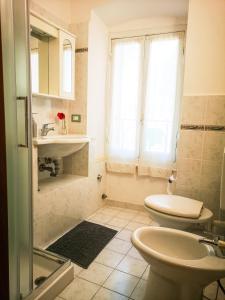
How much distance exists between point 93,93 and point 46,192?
48.0 inches

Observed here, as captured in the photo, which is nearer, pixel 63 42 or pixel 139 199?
pixel 63 42

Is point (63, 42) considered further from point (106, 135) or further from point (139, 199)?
point (139, 199)

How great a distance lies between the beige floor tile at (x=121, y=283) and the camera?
4.57ft

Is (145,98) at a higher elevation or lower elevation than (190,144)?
higher

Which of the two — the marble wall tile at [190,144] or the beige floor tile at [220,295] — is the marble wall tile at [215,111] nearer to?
the marble wall tile at [190,144]

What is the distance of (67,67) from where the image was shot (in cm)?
218

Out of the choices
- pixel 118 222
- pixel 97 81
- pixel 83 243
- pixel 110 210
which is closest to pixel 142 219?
pixel 118 222

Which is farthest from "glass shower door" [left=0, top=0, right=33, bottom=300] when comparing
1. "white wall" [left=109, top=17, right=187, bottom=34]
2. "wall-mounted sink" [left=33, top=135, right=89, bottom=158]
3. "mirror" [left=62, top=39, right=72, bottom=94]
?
"white wall" [left=109, top=17, right=187, bottom=34]

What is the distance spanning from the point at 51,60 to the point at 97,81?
0.58 metres

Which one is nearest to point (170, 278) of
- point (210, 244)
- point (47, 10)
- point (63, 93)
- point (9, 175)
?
point (210, 244)

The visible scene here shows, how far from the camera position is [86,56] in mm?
2252

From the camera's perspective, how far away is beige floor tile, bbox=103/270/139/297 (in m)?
1.39

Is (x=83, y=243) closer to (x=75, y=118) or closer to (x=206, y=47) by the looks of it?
(x=75, y=118)

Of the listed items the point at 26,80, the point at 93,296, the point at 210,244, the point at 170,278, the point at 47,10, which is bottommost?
the point at 93,296
